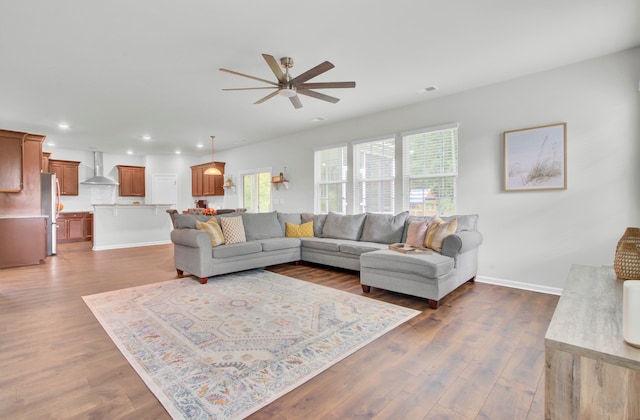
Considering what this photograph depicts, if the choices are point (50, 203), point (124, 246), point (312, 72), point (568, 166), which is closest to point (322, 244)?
point (312, 72)

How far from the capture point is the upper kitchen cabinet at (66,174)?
8.54 meters

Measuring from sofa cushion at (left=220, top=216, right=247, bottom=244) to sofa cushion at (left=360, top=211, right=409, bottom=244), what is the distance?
77.0 inches

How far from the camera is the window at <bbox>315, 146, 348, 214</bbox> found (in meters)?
6.12

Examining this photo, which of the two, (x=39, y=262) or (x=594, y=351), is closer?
(x=594, y=351)

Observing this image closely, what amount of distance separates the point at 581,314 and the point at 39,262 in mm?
7588

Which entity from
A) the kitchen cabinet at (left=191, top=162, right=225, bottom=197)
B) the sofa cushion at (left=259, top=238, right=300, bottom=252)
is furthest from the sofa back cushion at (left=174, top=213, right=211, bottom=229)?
the kitchen cabinet at (left=191, top=162, right=225, bottom=197)

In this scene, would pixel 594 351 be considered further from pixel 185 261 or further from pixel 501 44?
pixel 185 261

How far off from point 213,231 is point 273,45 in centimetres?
259

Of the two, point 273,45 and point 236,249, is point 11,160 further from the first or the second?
point 273,45

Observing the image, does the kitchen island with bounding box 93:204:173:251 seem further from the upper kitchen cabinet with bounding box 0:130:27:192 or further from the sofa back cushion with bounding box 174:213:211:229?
the sofa back cushion with bounding box 174:213:211:229

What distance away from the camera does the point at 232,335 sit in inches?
98.4

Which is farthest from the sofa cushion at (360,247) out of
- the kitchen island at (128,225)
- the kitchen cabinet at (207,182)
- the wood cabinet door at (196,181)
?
the wood cabinet door at (196,181)

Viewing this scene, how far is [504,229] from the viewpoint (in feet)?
13.4

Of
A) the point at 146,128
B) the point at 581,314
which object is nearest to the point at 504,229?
the point at 581,314
